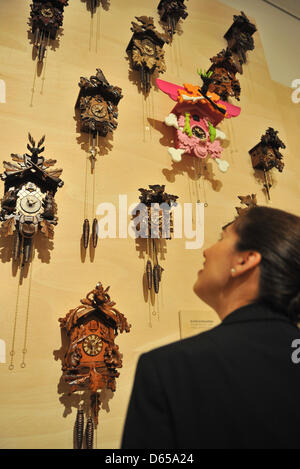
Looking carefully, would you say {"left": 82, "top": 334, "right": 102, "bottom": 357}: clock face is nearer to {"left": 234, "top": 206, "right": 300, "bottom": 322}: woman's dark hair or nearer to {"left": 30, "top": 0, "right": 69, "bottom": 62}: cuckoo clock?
{"left": 234, "top": 206, "right": 300, "bottom": 322}: woman's dark hair

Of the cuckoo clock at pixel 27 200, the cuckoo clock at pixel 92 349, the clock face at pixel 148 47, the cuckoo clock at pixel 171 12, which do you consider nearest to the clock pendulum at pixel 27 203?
the cuckoo clock at pixel 27 200

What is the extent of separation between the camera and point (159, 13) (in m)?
2.24

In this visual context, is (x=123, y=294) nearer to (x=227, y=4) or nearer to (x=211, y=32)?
(x=211, y=32)

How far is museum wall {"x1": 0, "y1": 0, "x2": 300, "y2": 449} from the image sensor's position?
48.0 inches

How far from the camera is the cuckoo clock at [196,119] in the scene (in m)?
1.82

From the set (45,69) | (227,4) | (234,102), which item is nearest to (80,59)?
(45,69)

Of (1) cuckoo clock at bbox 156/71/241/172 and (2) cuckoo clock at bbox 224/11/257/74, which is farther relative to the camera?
(2) cuckoo clock at bbox 224/11/257/74

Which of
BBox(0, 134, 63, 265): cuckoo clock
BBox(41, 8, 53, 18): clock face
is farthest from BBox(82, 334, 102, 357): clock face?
BBox(41, 8, 53, 18): clock face

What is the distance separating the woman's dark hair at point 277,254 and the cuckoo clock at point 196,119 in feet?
3.66

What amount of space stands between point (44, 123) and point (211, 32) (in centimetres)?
157

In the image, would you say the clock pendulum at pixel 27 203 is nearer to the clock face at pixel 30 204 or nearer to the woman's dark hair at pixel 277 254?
the clock face at pixel 30 204

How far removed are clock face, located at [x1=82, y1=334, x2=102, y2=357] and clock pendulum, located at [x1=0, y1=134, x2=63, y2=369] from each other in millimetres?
224

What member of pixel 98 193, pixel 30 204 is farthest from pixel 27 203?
pixel 98 193
